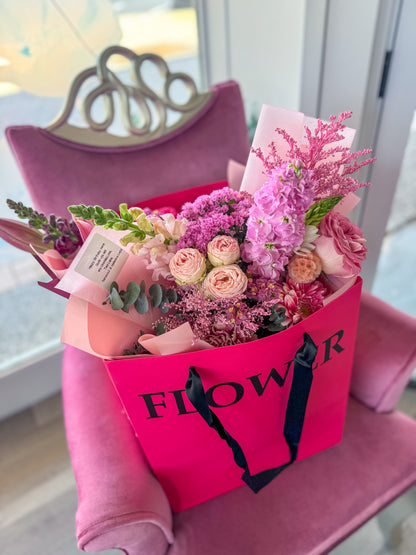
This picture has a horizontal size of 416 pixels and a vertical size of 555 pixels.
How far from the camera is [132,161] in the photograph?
899 mm

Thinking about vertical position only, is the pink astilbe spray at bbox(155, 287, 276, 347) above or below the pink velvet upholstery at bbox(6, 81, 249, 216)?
below

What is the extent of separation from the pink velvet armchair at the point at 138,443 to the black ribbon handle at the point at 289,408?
58mm

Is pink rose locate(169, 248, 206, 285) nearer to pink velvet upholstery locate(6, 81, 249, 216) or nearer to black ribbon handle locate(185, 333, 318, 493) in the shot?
black ribbon handle locate(185, 333, 318, 493)

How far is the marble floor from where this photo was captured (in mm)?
1002

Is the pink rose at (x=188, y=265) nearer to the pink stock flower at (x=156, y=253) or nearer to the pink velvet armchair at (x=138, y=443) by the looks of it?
the pink stock flower at (x=156, y=253)

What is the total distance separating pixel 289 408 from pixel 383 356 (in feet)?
0.98

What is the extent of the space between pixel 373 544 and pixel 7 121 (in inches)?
61.4

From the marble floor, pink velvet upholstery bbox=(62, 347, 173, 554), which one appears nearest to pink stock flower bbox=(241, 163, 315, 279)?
pink velvet upholstery bbox=(62, 347, 173, 554)

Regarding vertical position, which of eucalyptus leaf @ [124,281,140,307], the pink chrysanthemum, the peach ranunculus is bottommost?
the pink chrysanthemum

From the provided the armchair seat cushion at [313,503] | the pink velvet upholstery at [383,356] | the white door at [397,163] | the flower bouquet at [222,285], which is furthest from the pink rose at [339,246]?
the white door at [397,163]

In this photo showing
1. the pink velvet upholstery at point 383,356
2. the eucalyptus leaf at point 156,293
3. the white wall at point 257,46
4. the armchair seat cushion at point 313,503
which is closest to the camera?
the eucalyptus leaf at point 156,293

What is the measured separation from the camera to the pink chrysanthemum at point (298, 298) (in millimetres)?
534

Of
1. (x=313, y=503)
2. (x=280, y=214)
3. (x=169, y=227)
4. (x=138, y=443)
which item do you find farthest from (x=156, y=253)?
(x=313, y=503)

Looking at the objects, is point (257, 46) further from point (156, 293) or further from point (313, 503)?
point (313, 503)
